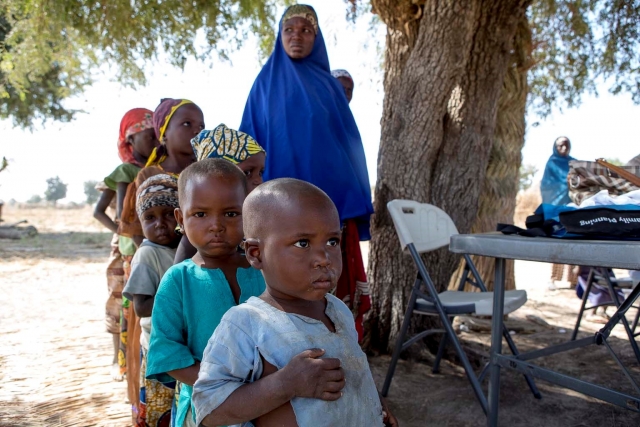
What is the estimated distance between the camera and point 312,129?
3.23 m

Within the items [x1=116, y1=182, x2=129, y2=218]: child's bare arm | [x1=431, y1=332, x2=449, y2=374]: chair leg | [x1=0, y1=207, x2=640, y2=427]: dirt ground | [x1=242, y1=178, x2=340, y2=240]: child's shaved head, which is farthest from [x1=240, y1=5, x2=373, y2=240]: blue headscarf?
[x1=242, y1=178, x2=340, y2=240]: child's shaved head

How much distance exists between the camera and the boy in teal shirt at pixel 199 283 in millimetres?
1512

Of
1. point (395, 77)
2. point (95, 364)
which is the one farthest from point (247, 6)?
point (95, 364)

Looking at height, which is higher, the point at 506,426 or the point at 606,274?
the point at 606,274

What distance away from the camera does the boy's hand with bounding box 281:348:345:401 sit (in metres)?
1.12

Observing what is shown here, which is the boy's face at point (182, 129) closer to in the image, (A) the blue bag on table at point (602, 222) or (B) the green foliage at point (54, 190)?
(A) the blue bag on table at point (602, 222)

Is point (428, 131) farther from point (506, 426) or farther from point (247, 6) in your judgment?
point (247, 6)

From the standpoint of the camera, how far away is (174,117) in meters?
2.78

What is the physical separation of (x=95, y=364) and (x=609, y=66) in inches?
240

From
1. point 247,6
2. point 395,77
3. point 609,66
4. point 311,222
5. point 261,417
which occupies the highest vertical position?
point 247,6

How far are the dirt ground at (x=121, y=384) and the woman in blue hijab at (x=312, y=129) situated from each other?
76 cm

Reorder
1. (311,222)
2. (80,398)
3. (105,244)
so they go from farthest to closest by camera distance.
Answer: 1. (105,244)
2. (80,398)
3. (311,222)

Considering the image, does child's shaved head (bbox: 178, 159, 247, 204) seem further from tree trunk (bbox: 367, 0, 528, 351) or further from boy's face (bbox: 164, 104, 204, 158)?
tree trunk (bbox: 367, 0, 528, 351)

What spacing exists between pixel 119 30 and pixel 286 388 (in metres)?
5.06
